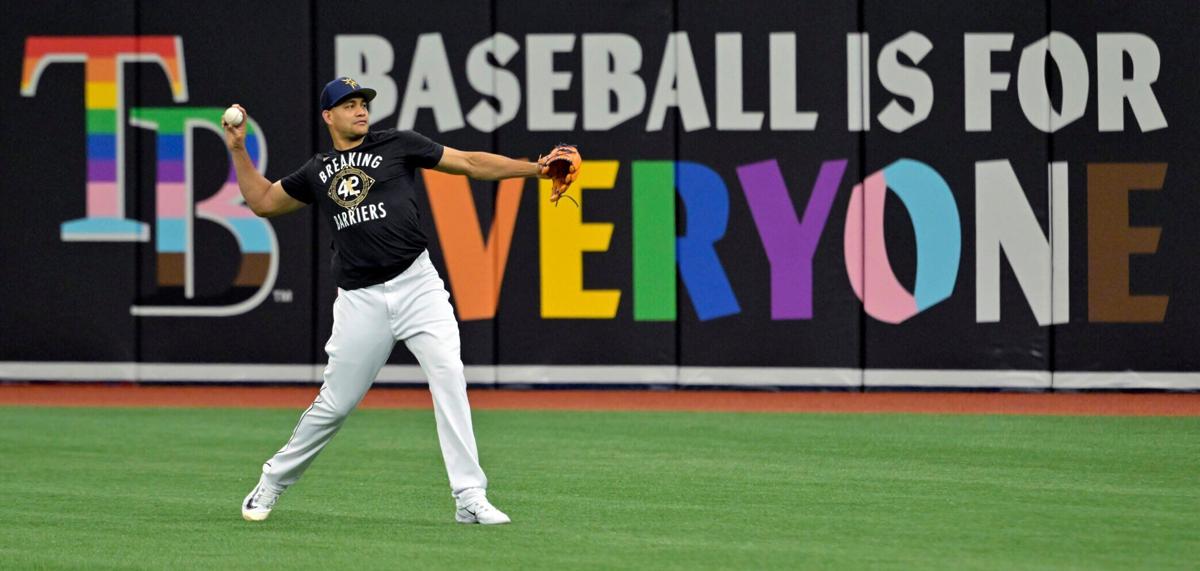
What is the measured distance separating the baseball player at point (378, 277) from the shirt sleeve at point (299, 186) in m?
0.04

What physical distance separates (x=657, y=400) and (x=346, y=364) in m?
8.42

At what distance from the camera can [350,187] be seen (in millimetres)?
9461

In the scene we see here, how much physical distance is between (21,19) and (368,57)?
12.2 feet

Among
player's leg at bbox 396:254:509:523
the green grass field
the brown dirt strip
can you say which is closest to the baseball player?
player's leg at bbox 396:254:509:523

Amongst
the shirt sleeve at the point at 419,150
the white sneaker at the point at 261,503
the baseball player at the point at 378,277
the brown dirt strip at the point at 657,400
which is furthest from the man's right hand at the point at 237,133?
the brown dirt strip at the point at 657,400

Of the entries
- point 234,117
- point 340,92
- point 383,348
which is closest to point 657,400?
point 383,348

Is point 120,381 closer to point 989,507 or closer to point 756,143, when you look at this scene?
point 756,143

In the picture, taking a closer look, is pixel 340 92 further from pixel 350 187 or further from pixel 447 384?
pixel 447 384

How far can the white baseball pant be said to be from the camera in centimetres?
927

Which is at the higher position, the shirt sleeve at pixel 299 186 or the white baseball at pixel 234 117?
the white baseball at pixel 234 117

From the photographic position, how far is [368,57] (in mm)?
18422

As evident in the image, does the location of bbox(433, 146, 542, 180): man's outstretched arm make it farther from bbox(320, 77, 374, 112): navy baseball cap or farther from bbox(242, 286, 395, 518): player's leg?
bbox(242, 286, 395, 518): player's leg

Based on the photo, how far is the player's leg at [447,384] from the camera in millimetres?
9188

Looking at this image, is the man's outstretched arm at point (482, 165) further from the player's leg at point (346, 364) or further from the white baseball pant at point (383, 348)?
the player's leg at point (346, 364)
